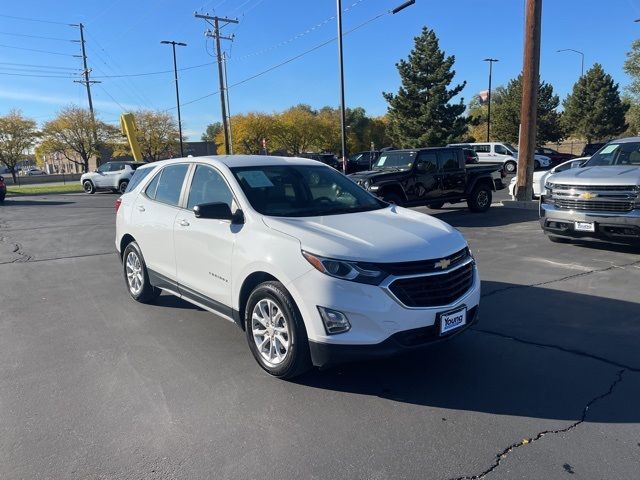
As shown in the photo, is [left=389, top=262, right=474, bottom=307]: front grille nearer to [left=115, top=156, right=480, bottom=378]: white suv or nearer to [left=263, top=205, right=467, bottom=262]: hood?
[left=115, top=156, right=480, bottom=378]: white suv

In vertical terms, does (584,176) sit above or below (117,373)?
above

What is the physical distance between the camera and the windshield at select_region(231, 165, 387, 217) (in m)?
4.47

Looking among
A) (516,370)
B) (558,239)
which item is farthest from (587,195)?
(516,370)

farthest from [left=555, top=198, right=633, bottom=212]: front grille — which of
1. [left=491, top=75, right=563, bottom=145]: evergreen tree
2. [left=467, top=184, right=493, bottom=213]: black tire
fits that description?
[left=491, top=75, right=563, bottom=145]: evergreen tree

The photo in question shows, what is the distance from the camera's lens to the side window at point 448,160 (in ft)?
43.7

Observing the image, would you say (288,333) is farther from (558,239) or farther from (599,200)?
(558,239)

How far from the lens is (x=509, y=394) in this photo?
12.0ft

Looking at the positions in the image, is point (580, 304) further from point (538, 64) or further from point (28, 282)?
point (538, 64)

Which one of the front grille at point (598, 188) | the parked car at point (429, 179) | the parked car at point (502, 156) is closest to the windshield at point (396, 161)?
the parked car at point (429, 179)

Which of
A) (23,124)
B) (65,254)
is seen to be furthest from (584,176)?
(23,124)

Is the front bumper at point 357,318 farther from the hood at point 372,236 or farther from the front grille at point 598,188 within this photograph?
the front grille at point 598,188

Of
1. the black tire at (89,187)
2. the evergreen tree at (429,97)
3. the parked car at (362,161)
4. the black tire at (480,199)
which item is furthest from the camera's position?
the evergreen tree at (429,97)

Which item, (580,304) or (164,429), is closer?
(164,429)

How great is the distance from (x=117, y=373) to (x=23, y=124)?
170ft
